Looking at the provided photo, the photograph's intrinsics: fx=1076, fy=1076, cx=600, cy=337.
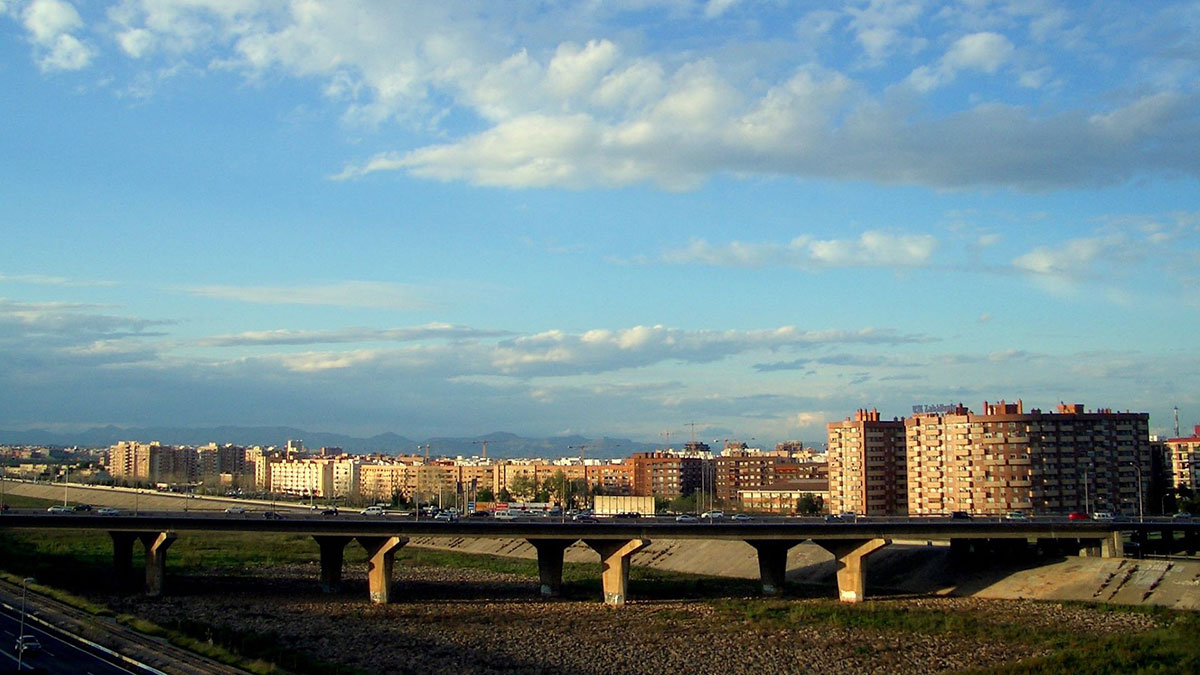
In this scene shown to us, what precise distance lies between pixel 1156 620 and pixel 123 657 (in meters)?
56.0

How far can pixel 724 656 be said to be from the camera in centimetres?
5444

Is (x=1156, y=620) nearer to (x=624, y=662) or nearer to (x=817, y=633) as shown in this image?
(x=817, y=633)

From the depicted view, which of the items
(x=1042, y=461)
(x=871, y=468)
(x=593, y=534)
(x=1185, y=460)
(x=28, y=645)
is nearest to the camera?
(x=28, y=645)

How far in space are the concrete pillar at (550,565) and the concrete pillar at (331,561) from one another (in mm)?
14493

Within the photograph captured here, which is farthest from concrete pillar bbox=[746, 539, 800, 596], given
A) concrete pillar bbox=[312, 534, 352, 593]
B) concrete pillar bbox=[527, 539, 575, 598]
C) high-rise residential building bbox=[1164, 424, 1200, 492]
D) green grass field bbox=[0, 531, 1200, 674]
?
high-rise residential building bbox=[1164, 424, 1200, 492]

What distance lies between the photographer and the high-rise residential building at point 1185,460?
587 ft

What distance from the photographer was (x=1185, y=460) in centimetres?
18412

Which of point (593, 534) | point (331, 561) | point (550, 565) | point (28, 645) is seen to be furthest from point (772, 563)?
point (28, 645)

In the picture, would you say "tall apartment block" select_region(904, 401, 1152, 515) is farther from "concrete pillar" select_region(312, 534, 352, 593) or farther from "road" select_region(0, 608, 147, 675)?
"road" select_region(0, 608, 147, 675)

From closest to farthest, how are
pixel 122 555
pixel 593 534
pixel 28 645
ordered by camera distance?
pixel 28 645
pixel 593 534
pixel 122 555

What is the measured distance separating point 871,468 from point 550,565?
7921 cm

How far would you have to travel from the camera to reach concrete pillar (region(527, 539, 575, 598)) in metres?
79.2

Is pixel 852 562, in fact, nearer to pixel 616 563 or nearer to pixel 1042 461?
pixel 616 563

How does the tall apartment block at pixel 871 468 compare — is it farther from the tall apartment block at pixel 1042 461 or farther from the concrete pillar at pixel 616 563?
the concrete pillar at pixel 616 563
